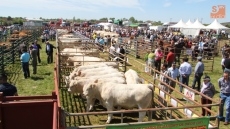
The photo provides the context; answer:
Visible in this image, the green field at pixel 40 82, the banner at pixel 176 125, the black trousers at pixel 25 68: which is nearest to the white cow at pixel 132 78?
the green field at pixel 40 82

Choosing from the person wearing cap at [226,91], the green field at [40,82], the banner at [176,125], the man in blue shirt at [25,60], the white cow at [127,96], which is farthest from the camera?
the man in blue shirt at [25,60]

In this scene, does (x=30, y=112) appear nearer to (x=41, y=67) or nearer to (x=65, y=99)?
(x=65, y=99)

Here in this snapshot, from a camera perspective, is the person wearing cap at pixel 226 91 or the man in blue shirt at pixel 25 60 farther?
the man in blue shirt at pixel 25 60

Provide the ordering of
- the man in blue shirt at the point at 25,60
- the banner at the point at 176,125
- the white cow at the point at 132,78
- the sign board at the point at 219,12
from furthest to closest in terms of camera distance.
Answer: the sign board at the point at 219,12, the man in blue shirt at the point at 25,60, the white cow at the point at 132,78, the banner at the point at 176,125

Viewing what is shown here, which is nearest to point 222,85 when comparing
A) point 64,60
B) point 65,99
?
point 65,99

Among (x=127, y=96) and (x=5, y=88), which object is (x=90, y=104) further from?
(x=5, y=88)

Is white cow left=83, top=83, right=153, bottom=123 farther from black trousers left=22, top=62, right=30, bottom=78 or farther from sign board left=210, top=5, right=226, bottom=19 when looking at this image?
sign board left=210, top=5, right=226, bottom=19

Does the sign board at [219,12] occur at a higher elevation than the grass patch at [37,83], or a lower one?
higher

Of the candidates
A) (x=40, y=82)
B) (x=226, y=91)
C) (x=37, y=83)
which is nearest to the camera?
(x=226, y=91)

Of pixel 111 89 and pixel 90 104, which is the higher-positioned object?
pixel 111 89

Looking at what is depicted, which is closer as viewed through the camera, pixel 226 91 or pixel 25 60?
pixel 226 91

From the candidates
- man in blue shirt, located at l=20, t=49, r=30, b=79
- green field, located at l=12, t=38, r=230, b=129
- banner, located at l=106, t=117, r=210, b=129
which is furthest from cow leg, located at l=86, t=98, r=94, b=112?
man in blue shirt, located at l=20, t=49, r=30, b=79

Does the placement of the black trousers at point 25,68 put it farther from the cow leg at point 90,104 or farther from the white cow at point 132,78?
the cow leg at point 90,104

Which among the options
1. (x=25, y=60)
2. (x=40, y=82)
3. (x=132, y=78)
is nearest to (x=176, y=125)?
(x=132, y=78)
